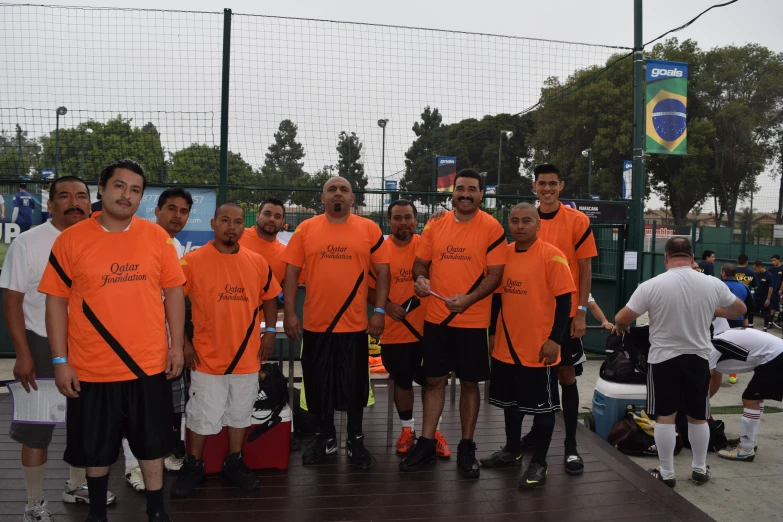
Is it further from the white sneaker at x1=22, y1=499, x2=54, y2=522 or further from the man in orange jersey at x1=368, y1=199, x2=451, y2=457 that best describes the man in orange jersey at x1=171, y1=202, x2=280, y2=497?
the man in orange jersey at x1=368, y1=199, x2=451, y2=457

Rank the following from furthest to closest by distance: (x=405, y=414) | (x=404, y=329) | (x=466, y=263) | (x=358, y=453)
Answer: (x=405, y=414) → (x=404, y=329) → (x=358, y=453) → (x=466, y=263)

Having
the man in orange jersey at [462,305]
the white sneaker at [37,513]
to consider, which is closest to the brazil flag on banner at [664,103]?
the man in orange jersey at [462,305]

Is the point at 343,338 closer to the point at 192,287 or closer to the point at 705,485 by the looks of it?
the point at 192,287

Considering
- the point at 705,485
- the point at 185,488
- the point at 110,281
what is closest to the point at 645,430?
the point at 705,485

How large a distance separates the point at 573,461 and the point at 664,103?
5.48m

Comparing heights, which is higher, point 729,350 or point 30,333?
point 30,333

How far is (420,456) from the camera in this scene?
159 inches

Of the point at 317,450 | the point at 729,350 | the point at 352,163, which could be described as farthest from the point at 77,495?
the point at 729,350

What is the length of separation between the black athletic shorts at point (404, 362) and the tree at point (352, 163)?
106 inches

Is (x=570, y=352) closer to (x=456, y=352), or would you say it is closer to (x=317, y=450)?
(x=456, y=352)

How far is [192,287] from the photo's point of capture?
11.6 feet

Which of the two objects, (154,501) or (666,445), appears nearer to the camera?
(154,501)

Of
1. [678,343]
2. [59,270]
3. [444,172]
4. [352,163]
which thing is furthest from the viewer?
[444,172]

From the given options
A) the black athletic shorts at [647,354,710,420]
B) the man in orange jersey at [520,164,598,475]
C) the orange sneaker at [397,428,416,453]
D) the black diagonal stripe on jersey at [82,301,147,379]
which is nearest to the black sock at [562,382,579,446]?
the man in orange jersey at [520,164,598,475]
